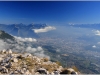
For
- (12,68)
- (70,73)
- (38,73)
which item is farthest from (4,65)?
(70,73)

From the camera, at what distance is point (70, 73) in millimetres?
19281

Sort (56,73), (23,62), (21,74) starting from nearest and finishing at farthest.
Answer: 1. (21,74)
2. (56,73)
3. (23,62)

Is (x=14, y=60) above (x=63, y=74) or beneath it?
above

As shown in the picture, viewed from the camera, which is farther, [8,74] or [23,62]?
[23,62]

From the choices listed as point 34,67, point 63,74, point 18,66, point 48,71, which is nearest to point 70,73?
point 63,74

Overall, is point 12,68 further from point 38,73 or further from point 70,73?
point 70,73

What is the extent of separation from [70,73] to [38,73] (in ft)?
12.1

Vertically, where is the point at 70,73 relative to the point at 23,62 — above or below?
below

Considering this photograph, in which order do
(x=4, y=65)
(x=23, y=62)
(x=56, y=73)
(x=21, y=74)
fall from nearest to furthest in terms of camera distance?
(x=21, y=74) → (x=56, y=73) → (x=4, y=65) → (x=23, y=62)

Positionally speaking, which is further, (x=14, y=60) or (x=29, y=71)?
(x=14, y=60)

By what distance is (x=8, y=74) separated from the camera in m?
17.7

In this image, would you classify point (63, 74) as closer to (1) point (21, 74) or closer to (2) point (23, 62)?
(1) point (21, 74)

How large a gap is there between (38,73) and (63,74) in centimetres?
278

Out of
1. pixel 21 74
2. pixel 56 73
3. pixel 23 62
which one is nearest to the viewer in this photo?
pixel 21 74
